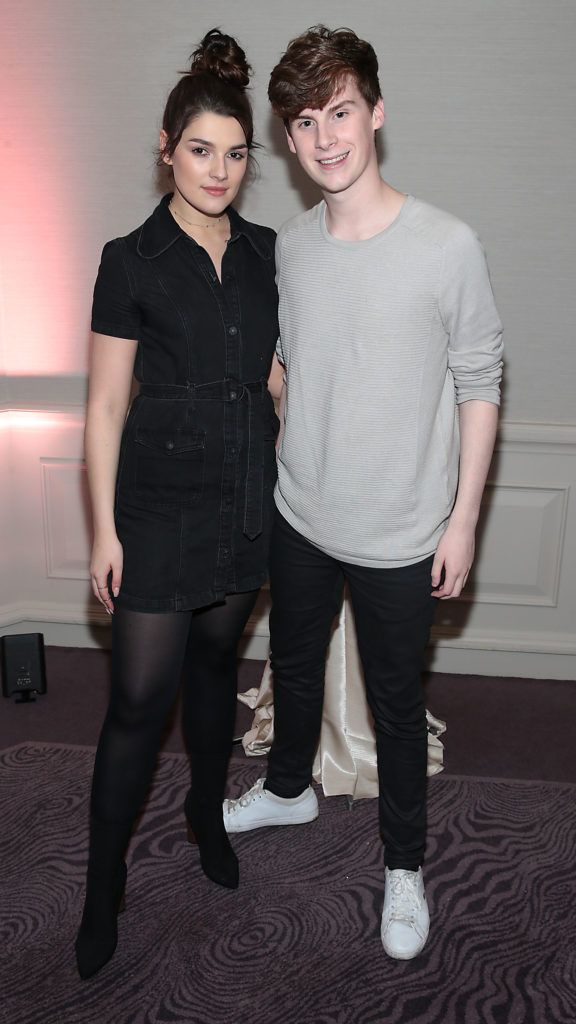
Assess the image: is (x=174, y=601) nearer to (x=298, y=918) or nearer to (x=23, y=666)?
(x=298, y=918)

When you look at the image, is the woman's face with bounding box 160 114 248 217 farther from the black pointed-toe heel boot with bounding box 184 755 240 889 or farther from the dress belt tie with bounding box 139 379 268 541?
the black pointed-toe heel boot with bounding box 184 755 240 889

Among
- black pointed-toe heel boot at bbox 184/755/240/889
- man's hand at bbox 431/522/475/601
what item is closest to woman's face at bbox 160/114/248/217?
man's hand at bbox 431/522/475/601

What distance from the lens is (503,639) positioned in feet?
10.5

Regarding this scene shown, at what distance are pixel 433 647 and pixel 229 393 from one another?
1.73 meters

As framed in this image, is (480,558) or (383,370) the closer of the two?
(383,370)

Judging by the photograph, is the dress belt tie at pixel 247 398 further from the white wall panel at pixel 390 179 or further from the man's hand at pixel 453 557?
the white wall panel at pixel 390 179

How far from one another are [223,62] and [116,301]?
471mm

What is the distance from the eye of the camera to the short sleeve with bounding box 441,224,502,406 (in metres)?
1.63

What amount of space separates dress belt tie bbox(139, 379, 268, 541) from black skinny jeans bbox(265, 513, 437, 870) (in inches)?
4.8

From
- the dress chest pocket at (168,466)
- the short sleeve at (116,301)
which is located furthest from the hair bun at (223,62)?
the dress chest pocket at (168,466)

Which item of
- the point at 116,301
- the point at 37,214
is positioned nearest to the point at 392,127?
the point at 37,214

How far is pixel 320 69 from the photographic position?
5.29ft

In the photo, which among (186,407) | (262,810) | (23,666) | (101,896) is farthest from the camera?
(23,666)

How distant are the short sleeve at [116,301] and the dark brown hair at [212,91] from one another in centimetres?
23
